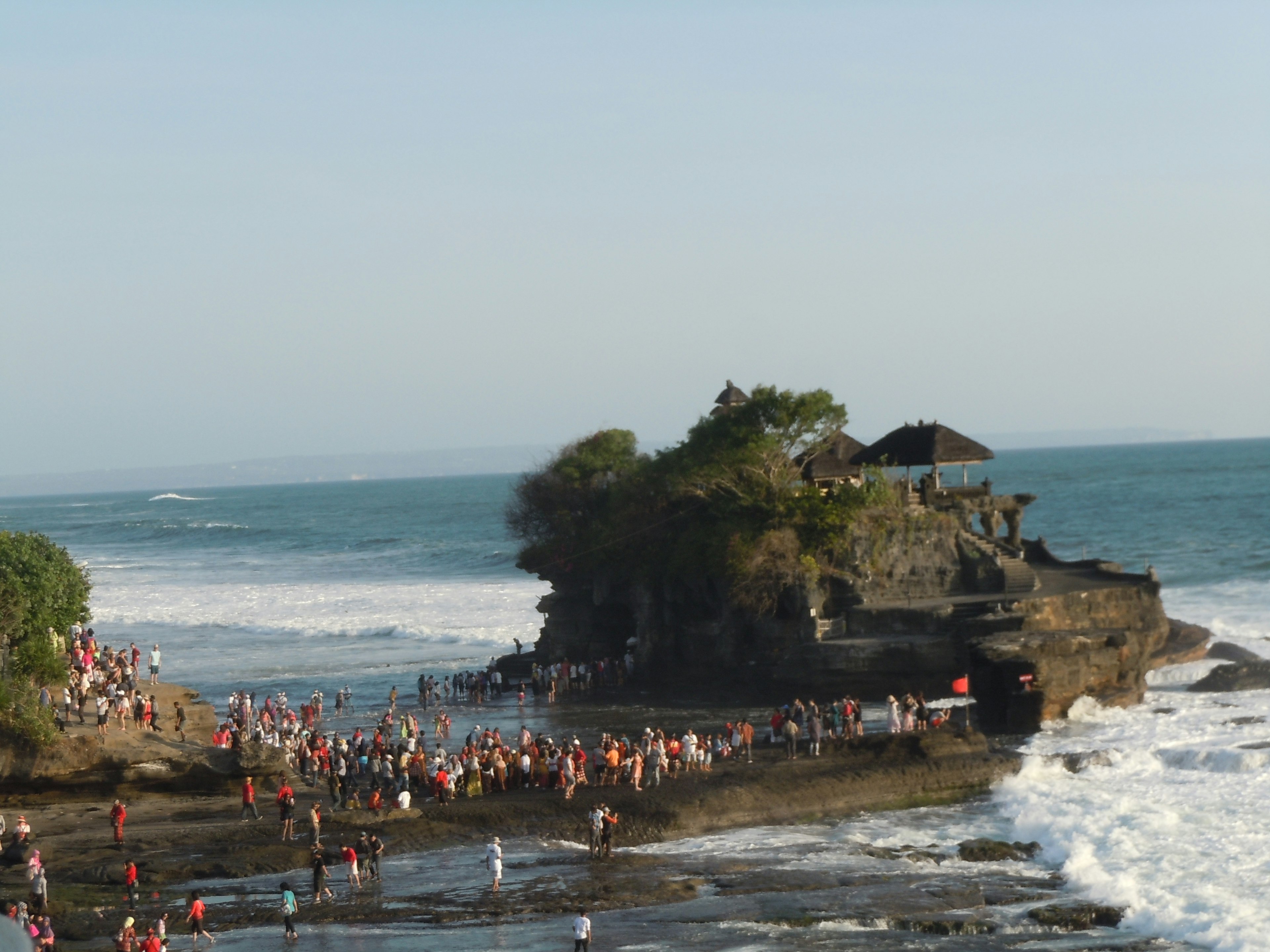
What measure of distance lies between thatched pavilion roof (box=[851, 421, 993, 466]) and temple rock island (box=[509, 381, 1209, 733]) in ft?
0.23

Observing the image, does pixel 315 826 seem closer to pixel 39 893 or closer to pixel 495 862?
pixel 495 862

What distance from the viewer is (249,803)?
2556 cm

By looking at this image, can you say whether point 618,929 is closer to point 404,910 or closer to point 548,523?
point 404,910

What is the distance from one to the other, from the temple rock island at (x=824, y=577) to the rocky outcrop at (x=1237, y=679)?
1900mm

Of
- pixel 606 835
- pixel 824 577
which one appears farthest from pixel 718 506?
pixel 606 835

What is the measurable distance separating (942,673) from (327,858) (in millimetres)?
18706

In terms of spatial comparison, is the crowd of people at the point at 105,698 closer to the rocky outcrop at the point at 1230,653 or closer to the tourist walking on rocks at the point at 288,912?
the tourist walking on rocks at the point at 288,912

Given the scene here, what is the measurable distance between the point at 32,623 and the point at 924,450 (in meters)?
26.7

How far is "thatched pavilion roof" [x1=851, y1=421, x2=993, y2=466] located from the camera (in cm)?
4269

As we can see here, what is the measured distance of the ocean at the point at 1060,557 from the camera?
22.8 metres

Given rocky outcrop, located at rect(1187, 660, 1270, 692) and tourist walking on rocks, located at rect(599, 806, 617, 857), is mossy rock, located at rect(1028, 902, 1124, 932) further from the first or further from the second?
rocky outcrop, located at rect(1187, 660, 1270, 692)

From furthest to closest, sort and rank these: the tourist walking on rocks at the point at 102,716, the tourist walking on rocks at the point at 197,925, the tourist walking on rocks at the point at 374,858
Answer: the tourist walking on rocks at the point at 102,716, the tourist walking on rocks at the point at 374,858, the tourist walking on rocks at the point at 197,925

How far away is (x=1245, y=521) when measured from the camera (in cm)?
8825

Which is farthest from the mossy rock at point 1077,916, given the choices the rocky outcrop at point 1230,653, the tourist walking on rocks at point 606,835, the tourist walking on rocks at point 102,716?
the rocky outcrop at point 1230,653
